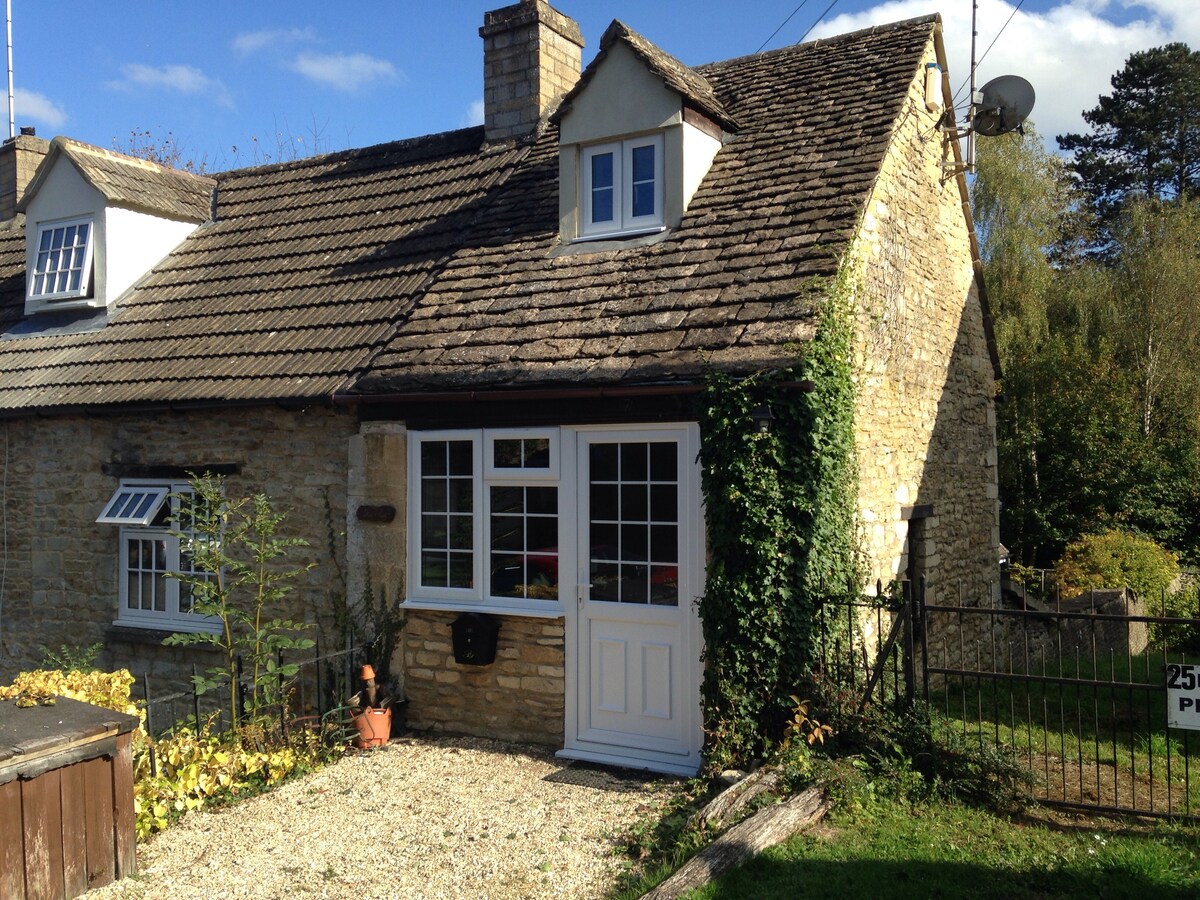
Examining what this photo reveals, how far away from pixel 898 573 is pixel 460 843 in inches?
206

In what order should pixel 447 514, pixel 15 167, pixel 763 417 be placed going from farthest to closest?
pixel 15 167 → pixel 447 514 → pixel 763 417

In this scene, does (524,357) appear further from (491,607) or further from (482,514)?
(491,607)

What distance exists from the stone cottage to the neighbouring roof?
0.22 ft

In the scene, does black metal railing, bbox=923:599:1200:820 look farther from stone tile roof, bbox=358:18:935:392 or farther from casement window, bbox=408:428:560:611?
casement window, bbox=408:428:560:611

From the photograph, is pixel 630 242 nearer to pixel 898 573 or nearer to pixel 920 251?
pixel 920 251

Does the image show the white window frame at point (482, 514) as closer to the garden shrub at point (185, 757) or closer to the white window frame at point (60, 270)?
the garden shrub at point (185, 757)

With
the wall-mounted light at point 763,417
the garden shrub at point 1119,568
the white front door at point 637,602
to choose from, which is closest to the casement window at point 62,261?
the white front door at point 637,602

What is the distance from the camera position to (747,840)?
583 centimetres

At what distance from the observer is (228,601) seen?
10.4 meters

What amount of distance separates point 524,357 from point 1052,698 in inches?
245

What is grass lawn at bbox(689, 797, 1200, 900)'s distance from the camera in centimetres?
542

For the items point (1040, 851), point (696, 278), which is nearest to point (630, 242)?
point (696, 278)

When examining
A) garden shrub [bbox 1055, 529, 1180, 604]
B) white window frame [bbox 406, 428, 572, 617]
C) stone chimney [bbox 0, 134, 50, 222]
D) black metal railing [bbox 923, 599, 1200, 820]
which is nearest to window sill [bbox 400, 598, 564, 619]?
white window frame [bbox 406, 428, 572, 617]

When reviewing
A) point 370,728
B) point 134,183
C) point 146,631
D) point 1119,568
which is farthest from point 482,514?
point 1119,568
